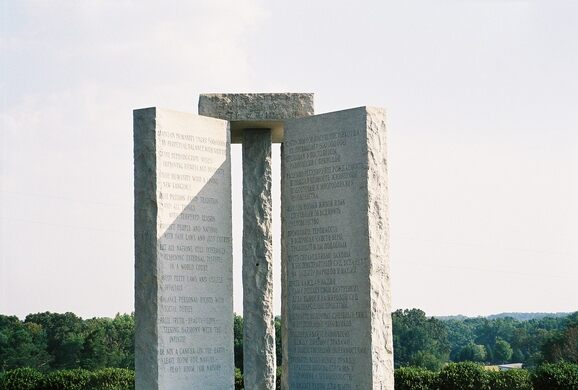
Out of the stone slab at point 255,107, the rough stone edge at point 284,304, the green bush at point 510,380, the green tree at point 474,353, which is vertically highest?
the stone slab at point 255,107

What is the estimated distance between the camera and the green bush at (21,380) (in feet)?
91.2

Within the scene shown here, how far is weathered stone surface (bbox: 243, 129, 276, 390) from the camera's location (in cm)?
1351

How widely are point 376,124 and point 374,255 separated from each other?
183 centimetres

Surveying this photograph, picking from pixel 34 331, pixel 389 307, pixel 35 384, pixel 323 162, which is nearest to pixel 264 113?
pixel 323 162

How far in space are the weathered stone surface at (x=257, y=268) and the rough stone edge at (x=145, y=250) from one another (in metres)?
1.93

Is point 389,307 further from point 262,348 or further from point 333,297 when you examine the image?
point 262,348

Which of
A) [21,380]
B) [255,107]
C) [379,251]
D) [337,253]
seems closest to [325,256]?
[337,253]

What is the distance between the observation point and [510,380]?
2523 centimetres

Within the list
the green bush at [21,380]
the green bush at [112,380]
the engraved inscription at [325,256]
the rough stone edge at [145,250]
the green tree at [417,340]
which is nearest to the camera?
the rough stone edge at [145,250]

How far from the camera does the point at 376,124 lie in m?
12.8

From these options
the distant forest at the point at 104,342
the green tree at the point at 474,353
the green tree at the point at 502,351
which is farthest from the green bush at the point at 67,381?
the green tree at the point at 502,351

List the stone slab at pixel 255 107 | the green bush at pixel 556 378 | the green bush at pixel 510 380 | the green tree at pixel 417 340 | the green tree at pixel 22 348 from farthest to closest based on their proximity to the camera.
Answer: the green tree at pixel 417 340 → the green tree at pixel 22 348 → the green bush at pixel 510 380 → the green bush at pixel 556 378 → the stone slab at pixel 255 107

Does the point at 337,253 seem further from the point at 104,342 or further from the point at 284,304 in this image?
the point at 104,342

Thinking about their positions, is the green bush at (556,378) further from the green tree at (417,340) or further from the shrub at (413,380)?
the green tree at (417,340)
